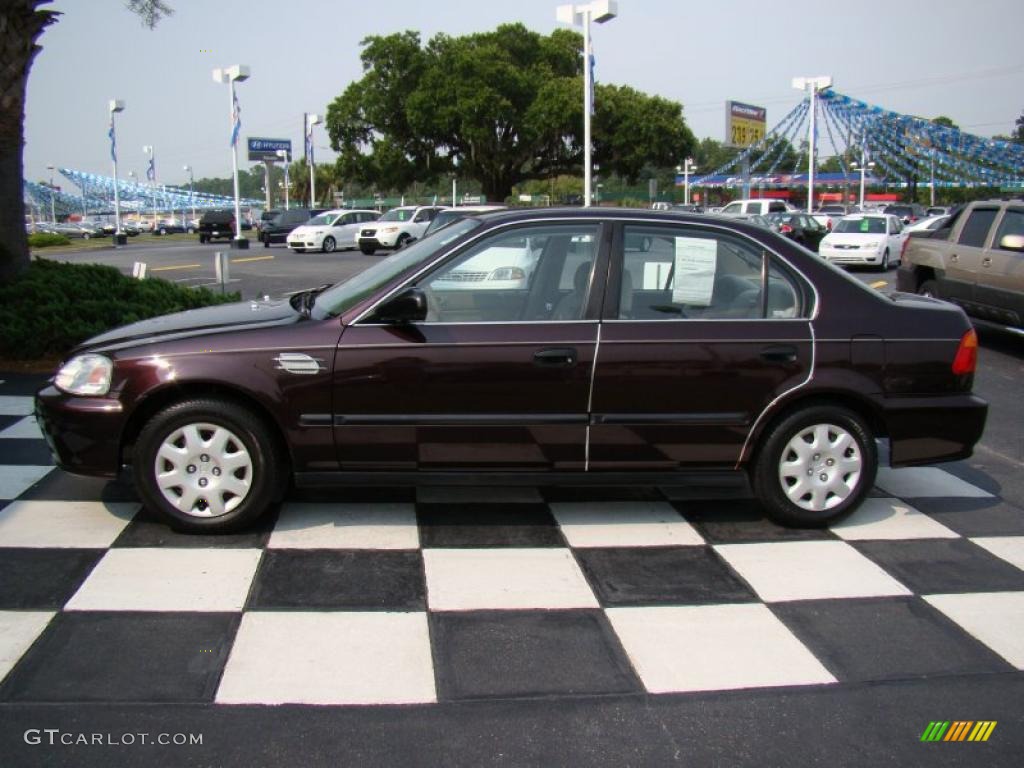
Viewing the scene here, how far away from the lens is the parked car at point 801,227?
82.3ft

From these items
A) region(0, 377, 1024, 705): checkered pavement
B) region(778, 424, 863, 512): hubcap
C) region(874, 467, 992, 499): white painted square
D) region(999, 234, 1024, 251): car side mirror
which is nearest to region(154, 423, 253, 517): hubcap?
region(0, 377, 1024, 705): checkered pavement

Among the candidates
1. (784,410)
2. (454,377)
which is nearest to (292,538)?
(454,377)

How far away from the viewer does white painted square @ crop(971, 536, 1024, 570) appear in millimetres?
4621

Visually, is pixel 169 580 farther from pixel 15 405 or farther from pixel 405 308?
pixel 15 405

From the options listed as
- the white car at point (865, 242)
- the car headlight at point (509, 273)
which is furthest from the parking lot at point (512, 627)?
the white car at point (865, 242)

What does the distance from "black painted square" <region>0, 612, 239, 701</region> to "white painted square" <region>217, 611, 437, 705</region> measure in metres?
0.10

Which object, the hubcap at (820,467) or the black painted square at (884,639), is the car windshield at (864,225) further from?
the black painted square at (884,639)

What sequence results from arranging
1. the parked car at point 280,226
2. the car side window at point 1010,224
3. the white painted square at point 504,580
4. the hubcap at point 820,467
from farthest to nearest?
the parked car at point 280,226 → the car side window at point 1010,224 → the hubcap at point 820,467 → the white painted square at point 504,580

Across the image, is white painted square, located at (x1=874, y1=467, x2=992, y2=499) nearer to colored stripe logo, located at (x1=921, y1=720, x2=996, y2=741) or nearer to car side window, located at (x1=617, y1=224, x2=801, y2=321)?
car side window, located at (x1=617, y1=224, x2=801, y2=321)

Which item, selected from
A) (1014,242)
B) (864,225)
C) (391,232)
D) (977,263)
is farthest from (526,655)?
(391,232)

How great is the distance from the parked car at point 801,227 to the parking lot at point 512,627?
20.5 metres

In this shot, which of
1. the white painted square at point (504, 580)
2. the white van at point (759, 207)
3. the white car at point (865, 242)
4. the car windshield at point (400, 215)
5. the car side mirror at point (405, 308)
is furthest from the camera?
the car windshield at point (400, 215)

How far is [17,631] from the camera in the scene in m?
3.62

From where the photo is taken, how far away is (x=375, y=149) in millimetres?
48188
